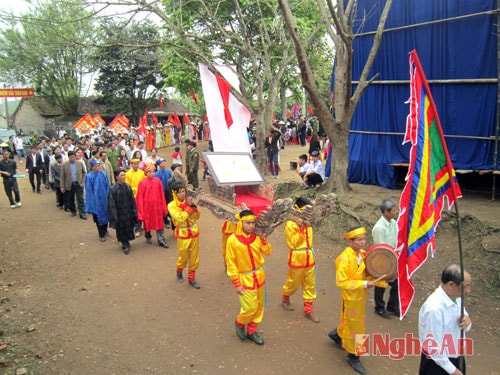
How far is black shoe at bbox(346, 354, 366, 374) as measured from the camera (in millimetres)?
4410

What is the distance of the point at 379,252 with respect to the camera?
4227 millimetres

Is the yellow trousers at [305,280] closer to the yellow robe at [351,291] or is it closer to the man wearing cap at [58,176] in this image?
the yellow robe at [351,291]

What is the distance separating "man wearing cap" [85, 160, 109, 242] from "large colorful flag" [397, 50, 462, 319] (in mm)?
7244

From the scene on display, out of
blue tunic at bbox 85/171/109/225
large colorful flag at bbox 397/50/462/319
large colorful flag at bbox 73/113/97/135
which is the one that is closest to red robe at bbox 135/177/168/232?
blue tunic at bbox 85/171/109/225

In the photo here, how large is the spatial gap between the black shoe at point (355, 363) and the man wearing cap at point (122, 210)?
5376 mm

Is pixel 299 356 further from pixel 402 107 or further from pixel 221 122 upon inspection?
pixel 402 107

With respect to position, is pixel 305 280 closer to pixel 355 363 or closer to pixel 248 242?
pixel 248 242

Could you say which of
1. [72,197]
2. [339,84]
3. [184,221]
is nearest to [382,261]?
[184,221]

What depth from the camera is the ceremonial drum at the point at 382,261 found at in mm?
4207

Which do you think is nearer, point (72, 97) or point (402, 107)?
point (402, 107)

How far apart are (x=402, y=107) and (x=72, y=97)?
33.6m

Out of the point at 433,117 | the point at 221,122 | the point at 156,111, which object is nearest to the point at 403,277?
the point at 433,117

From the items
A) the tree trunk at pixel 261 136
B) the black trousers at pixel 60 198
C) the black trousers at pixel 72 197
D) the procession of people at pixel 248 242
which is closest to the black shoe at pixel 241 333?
the procession of people at pixel 248 242

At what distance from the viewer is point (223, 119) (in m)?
8.76
